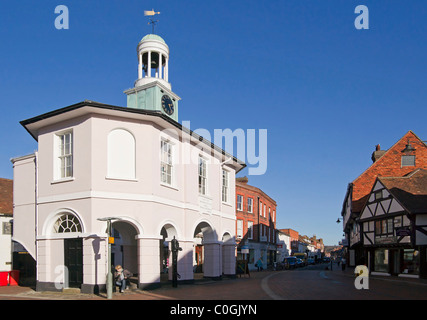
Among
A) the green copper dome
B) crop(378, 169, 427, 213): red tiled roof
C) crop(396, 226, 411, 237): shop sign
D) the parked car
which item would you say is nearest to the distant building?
the parked car

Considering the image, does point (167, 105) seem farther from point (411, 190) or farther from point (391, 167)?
point (391, 167)

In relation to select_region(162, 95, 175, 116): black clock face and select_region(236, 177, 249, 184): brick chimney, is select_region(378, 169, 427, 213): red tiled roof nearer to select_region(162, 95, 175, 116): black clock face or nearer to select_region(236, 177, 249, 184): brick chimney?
select_region(162, 95, 175, 116): black clock face

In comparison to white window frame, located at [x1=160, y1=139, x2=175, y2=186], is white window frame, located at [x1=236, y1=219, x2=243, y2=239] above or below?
below

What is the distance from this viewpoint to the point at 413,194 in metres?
27.2

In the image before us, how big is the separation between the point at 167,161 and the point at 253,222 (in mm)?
28789

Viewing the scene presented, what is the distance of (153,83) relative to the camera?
2102 cm

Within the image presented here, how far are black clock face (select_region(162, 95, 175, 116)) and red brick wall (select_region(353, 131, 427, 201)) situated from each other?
21574 mm

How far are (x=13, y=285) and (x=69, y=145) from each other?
989 cm

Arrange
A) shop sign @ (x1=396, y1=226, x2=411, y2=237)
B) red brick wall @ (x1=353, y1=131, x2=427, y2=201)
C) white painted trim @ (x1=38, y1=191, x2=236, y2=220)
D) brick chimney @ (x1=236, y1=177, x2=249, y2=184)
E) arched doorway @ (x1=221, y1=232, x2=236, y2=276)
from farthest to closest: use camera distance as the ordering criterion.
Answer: brick chimney @ (x1=236, y1=177, x2=249, y2=184), red brick wall @ (x1=353, y1=131, x2=427, y2=201), arched doorway @ (x1=221, y1=232, x2=236, y2=276), shop sign @ (x1=396, y1=226, x2=411, y2=237), white painted trim @ (x1=38, y1=191, x2=236, y2=220)

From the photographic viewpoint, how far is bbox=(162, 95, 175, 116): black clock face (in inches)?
850

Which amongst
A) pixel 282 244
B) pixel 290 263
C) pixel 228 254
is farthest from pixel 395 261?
pixel 282 244

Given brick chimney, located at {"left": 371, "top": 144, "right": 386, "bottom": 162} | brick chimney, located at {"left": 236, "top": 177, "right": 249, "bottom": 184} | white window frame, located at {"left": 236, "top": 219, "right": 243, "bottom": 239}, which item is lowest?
white window frame, located at {"left": 236, "top": 219, "right": 243, "bottom": 239}
